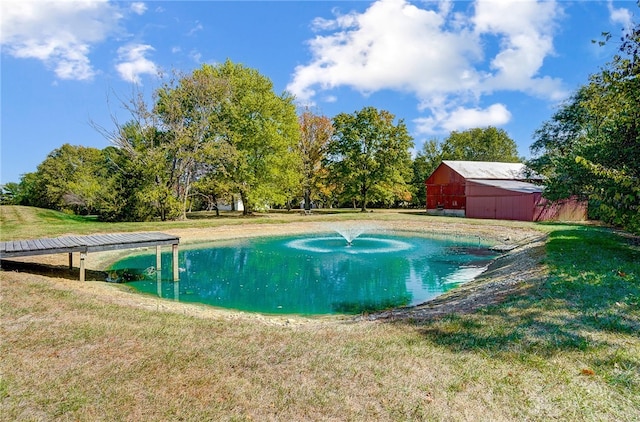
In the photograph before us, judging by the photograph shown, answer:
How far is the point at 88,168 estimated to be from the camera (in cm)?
3844

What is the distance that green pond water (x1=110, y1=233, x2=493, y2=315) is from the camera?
9.19 meters

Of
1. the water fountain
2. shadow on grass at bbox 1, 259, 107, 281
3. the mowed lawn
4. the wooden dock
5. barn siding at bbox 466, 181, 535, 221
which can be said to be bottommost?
the water fountain

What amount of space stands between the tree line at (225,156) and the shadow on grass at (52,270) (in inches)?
565

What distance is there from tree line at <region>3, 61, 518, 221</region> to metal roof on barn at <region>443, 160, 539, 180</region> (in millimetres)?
5473

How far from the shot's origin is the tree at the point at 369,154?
124ft

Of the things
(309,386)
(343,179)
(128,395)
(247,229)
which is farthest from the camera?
(343,179)

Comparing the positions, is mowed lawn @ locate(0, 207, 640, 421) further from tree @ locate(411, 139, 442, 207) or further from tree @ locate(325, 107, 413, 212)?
tree @ locate(411, 139, 442, 207)

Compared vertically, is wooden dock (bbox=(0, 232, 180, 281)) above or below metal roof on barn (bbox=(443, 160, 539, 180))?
below

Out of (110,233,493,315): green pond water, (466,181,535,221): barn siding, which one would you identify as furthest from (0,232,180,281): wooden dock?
(466,181,535,221): barn siding

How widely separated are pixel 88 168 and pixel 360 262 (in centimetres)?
3589

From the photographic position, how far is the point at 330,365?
403 centimetres

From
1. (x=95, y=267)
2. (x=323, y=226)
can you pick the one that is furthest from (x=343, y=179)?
(x=95, y=267)

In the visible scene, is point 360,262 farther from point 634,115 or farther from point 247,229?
point 247,229

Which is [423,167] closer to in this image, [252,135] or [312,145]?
[312,145]
